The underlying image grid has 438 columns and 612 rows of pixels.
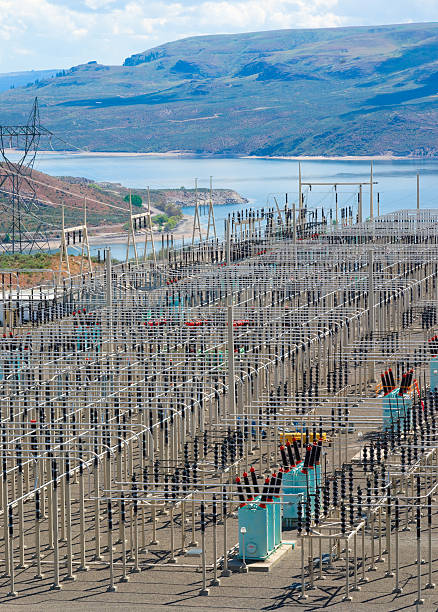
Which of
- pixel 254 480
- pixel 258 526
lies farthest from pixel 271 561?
pixel 254 480

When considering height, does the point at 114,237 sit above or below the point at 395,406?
above

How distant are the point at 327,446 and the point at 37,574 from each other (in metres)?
8.15

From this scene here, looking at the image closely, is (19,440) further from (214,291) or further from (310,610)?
(214,291)

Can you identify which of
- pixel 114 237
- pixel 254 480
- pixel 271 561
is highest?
pixel 114 237

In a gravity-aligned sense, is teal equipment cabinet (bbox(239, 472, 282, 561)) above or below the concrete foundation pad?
above

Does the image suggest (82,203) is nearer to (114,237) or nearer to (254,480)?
(114,237)

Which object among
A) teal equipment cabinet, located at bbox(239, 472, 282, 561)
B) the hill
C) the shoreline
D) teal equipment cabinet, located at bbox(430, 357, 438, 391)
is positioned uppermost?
the hill

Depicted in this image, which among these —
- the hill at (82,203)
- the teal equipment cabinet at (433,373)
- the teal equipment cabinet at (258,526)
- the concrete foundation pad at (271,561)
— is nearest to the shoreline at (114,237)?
the hill at (82,203)

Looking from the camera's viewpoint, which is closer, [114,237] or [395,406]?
[395,406]

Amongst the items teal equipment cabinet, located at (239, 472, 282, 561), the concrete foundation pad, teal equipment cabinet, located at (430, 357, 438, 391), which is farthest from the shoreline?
teal equipment cabinet, located at (239, 472, 282, 561)

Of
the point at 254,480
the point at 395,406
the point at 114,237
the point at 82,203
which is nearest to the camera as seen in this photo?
the point at 254,480

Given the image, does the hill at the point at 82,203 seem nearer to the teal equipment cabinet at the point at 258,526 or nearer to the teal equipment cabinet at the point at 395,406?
the teal equipment cabinet at the point at 395,406

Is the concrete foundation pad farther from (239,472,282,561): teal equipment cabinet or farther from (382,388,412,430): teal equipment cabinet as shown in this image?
(382,388,412,430): teal equipment cabinet

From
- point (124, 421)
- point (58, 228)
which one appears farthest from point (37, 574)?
point (58, 228)
